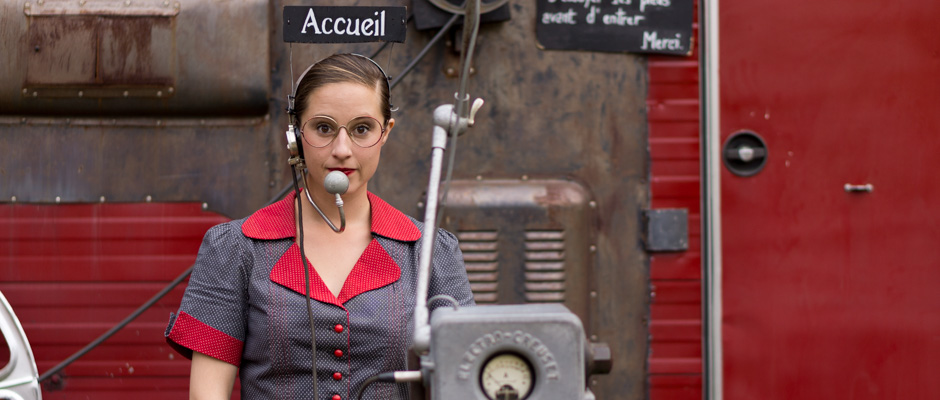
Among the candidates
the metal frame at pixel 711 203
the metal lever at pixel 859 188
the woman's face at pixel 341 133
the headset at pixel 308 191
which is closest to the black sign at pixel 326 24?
the headset at pixel 308 191

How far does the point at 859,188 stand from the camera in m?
2.64

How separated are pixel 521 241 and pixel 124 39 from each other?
143 centimetres

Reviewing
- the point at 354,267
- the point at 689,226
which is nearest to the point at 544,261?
the point at 689,226

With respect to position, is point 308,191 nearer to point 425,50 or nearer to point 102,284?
point 425,50

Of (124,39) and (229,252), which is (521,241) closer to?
(229,252)

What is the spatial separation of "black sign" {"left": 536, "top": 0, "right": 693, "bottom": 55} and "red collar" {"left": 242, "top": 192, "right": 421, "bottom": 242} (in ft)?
3.83

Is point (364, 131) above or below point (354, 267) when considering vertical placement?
above

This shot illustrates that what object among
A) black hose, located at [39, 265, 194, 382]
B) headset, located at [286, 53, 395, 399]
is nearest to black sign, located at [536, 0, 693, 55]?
headset, located at [286, 53, 395, 399]

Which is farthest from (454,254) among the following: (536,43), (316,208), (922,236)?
(922,236)

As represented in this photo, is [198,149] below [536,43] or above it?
below

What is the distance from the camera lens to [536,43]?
2.62 m

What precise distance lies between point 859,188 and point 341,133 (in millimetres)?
1934

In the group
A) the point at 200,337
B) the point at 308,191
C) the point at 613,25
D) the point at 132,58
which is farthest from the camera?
the point at 613,25

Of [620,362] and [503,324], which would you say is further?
[620,362]
